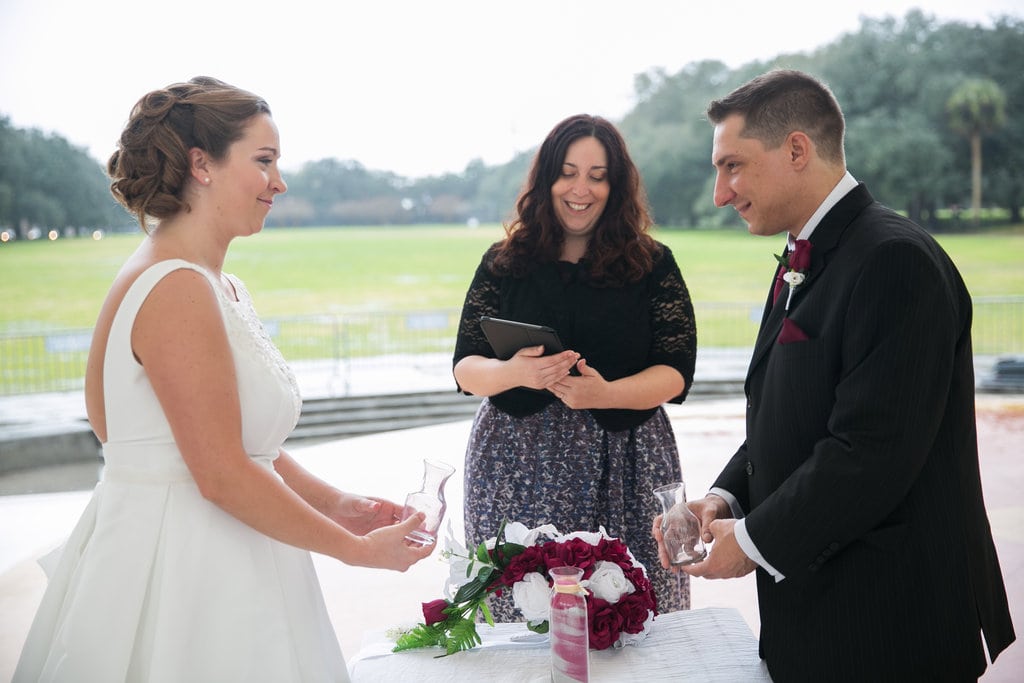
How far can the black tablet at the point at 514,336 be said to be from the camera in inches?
89.6

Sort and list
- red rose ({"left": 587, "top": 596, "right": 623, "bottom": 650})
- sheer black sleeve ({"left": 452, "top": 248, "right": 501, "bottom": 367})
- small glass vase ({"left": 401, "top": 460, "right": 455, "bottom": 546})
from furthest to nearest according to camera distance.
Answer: sheer black sleeve ({"left": 452, "top": 248, "right": 501, "bottom": 367})
red rose ({"left": 587, "top": 596, "right": 623, "bottom": 650})
small glass vase ({"left": 401, "top": 460, "right": 455, "bottom": 546})

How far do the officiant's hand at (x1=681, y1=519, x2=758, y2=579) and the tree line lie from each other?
15.0 metres

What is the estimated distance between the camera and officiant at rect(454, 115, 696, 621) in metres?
2.46

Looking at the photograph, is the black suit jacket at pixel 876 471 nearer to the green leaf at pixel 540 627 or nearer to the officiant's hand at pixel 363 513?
the green leaf at pixel 540 627

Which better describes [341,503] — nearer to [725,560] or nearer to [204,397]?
[204,397]

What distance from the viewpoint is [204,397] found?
140cm

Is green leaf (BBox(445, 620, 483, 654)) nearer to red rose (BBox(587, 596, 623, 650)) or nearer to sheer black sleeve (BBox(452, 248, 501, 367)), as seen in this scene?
red rose (BBox(587, 596, 623, 650))

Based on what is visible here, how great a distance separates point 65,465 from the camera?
33.7 ft

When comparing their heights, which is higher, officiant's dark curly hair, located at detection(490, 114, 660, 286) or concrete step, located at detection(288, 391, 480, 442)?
officiant's dark curly hair, located at detection(490, 114, 660, 286)

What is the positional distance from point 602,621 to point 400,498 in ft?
15.3

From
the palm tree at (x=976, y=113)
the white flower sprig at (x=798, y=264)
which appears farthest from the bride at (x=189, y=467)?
the palm tree at (x=976, y=113)

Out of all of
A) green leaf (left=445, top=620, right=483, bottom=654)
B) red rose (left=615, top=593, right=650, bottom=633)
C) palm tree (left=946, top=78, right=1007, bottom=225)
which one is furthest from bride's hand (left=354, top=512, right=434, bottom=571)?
palm tree (left=946, top=78, right=1007, bottom=225)

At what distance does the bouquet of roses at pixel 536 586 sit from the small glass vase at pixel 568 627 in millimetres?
89

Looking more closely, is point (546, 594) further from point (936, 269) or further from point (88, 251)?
point (88, 251)
